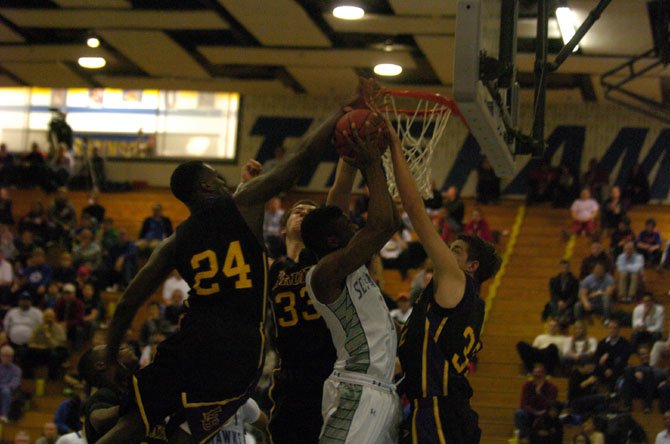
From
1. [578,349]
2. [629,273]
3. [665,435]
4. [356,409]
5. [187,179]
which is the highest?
[629,273]

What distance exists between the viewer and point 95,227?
2169 centimetres

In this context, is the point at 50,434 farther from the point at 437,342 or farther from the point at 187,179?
the point at 437,342

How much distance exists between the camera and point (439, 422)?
5.70 metres

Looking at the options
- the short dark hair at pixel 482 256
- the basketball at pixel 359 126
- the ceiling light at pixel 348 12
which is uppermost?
the ceiling light at pixel 348 12

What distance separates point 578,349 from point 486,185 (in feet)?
25.2

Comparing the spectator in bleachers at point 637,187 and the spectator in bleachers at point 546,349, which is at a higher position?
the spectator in bleachers at point 637,187

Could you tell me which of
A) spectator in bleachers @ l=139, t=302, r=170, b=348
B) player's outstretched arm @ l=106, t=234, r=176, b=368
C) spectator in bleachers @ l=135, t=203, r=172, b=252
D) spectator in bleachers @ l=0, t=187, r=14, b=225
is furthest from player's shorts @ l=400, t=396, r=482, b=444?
spectator in bleachers @ l=0, t=187, r=14, b=225

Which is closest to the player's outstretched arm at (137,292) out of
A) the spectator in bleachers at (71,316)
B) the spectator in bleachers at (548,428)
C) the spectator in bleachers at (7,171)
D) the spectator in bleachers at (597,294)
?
the spectator in bleachers at (548,428)

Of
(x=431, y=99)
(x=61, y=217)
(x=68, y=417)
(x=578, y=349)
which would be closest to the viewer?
(x=431, y=99)

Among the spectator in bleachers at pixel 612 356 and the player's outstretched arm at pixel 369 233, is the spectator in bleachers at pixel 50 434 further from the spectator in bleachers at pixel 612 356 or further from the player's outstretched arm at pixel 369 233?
the player's outstretched arm at pixel 369 233

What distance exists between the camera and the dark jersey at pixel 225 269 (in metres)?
5.55

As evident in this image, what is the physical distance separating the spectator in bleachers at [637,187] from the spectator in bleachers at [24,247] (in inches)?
445

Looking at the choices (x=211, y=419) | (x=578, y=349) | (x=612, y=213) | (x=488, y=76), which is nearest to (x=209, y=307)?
(x=211, y=419)

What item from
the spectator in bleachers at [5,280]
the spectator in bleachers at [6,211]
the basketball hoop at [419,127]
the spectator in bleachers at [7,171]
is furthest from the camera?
the spectator in bleachers at [7,171]
